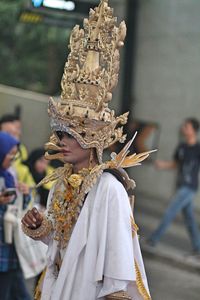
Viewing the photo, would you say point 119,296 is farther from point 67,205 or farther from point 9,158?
point 9,158

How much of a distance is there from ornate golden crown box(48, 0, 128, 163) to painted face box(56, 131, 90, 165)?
5cm

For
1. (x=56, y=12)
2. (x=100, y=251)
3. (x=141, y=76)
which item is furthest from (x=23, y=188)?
(x=141, y=76)

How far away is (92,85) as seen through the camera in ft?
14.0

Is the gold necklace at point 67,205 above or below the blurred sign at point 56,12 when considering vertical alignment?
below

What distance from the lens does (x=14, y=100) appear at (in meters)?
12.0

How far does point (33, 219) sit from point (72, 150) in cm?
46

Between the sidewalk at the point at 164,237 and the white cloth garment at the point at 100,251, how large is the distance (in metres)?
5.43

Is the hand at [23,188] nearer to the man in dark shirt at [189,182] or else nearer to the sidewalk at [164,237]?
the sidewalk at [164,237]

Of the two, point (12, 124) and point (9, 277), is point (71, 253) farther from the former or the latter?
point (12, 124)

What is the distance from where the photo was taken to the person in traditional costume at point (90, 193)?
4.07 meters

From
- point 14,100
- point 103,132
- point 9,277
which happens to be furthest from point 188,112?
point 103,132

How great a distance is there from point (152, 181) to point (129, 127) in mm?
983

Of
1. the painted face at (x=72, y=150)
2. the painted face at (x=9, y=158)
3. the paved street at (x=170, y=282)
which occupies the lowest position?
the paved street at (x=170, y=282)

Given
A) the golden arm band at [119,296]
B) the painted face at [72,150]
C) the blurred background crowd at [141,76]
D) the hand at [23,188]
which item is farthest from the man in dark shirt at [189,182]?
Answer: the golden arm band at [119,296]
